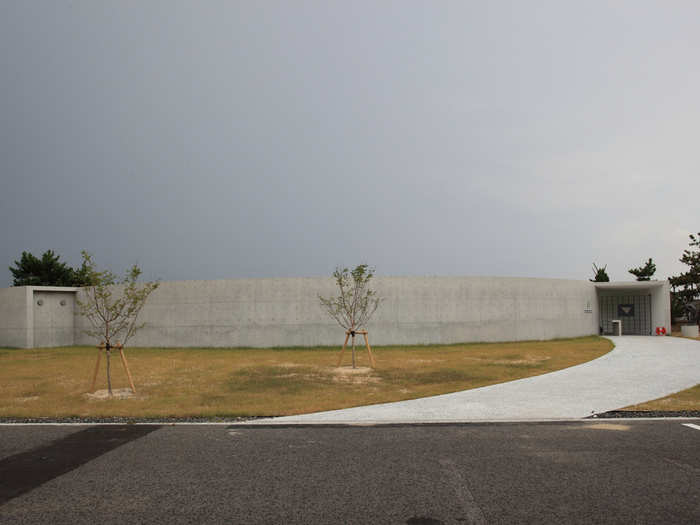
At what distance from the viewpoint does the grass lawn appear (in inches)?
384

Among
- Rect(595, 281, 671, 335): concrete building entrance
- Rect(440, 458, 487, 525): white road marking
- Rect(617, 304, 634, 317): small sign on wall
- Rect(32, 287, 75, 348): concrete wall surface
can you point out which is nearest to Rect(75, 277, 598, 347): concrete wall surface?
Rect(32, 287, 75, 348): concrete wall surface

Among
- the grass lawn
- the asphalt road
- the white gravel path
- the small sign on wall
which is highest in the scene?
the small sign on wall

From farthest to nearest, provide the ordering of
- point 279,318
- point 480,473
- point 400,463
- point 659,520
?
point 279,318 → point 400,463 → point 480,473 → point 659,520

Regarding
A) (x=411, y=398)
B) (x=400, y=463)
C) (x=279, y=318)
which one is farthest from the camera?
(x=279, y=318)

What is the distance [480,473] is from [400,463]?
3.10ft

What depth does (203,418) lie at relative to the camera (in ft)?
28.8

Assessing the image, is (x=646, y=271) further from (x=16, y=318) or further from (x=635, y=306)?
(x=16, y=318)

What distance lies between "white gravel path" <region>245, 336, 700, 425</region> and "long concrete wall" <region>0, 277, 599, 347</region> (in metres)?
9.06

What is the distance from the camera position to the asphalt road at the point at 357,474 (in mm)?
4500

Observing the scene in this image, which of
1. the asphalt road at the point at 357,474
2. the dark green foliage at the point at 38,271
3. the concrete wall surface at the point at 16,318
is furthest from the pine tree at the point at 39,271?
the asphalt road at the point at 357,474

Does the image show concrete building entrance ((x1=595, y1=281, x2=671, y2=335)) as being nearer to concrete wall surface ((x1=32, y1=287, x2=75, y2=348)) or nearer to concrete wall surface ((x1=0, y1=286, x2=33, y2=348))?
concrete wall surface ((x1=32, y1=287, x2=75, y2=348))

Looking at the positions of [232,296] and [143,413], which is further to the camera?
[232,296]

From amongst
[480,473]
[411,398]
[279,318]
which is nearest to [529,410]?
[411,398]

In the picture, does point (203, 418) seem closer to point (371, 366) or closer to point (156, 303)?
point (371, 366)
